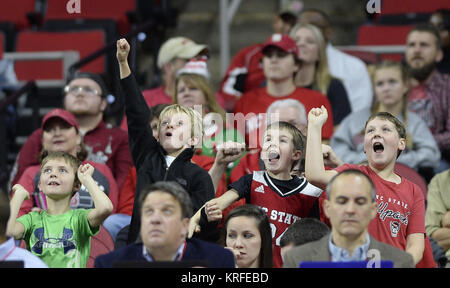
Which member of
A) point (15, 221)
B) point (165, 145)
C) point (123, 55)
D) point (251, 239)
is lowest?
point (251, 239)

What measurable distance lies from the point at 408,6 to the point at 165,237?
585 centimetres

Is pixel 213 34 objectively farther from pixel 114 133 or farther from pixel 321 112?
pixel 321 112

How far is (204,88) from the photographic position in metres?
7.10

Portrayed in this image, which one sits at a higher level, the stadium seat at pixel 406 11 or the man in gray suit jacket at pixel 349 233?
the stadium seat at pixel 406 11

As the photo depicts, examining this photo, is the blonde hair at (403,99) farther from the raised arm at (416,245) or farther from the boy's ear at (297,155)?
the raised arm at (416,245)

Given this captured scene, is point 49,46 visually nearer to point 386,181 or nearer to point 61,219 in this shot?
point 61,219

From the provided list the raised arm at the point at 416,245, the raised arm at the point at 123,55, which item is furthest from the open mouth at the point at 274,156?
the raised arm at the point at 123,55

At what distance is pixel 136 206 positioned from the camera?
546 centimetres

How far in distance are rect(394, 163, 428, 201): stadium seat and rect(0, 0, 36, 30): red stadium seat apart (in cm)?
466

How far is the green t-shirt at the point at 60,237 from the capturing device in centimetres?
531

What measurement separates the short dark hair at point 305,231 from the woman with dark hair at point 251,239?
0.11 metres

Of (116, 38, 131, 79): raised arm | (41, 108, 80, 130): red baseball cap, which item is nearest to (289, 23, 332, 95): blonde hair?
(41, 108, 80, 130): red baseball cap
